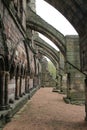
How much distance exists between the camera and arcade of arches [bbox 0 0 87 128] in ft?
25.2

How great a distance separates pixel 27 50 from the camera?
15344mm

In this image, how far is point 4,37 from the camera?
7383 mm

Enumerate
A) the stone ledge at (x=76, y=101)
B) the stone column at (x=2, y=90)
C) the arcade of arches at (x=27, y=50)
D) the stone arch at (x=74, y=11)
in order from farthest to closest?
the stone ledge at (x=76, y=101) → the stone arch at (x=74, y=11) → the arcade of arches at (x=27, y=50) → the stone column at (x=2, y=90)

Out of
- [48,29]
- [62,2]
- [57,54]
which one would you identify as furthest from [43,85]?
[62,2]

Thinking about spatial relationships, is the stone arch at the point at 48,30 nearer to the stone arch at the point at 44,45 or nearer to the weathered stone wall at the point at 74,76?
the weathered stone wall at the point at 74,76

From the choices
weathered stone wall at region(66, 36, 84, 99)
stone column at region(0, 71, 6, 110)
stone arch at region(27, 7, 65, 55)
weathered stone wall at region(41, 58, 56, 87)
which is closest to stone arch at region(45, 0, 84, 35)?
stone column at region(0, 71, 6, 110)

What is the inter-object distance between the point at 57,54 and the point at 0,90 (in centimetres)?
1919

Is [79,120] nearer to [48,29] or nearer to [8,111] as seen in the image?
[8,111]

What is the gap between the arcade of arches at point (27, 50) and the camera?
7.67 m

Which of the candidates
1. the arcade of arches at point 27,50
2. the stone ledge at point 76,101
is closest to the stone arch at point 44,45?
the arcade of arches at point 27,50

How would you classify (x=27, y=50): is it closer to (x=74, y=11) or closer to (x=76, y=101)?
(x=76, y=101)

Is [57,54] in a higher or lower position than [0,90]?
higher

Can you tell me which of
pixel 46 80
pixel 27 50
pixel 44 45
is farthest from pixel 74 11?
pixel 46 80

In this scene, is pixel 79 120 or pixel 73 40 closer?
pixel 79 120
